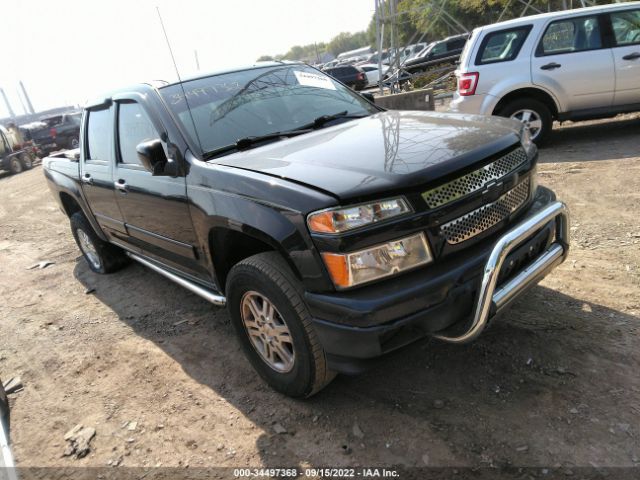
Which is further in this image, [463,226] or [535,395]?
[535,395]

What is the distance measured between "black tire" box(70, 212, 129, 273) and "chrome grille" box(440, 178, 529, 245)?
3.99m

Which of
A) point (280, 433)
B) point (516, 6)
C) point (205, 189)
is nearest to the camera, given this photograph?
point (280, 433)

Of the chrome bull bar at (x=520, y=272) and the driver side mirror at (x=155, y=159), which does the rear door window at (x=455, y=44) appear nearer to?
the chrome bull bar at (x=520, y=272)

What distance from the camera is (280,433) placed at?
2.56m

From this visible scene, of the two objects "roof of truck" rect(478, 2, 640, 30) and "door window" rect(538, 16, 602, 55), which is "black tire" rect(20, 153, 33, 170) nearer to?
"roof of truck" rect(478, 2, 640, 30)

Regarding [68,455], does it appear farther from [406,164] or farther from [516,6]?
[516,6]

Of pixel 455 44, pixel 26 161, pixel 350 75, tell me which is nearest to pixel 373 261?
pixel 26 161

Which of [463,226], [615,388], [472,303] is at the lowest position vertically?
[615,388]

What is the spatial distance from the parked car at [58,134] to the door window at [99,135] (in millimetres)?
19662

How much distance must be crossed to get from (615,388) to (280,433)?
5.74ft

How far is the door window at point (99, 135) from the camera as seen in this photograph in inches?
158

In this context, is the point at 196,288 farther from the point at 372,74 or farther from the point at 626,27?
the point at 372,74

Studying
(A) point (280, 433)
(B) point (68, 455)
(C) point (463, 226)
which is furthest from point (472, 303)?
(B) point (68, 455)

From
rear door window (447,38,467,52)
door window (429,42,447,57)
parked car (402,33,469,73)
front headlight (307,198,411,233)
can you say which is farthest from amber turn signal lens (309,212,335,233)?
rear door window (447,38,467,52)
